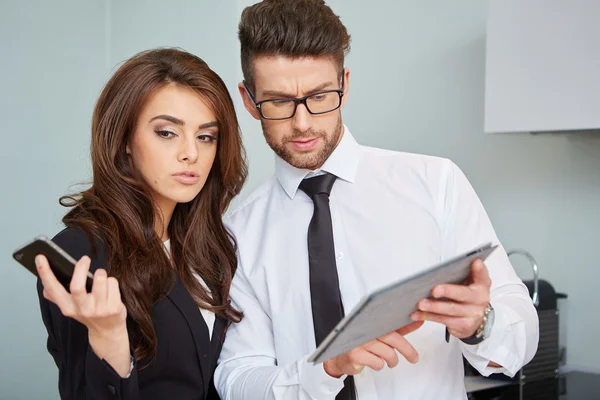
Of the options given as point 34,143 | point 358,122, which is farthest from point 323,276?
point 34,143

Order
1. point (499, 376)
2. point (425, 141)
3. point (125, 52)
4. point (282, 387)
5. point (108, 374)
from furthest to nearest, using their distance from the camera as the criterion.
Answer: point (125, 52)
point (425, 141)
point (499, 376)
point (282, 387)
point (108, 374)

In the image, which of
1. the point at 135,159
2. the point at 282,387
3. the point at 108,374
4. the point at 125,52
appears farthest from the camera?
the point at 125,52

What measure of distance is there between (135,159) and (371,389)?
777 millimetres

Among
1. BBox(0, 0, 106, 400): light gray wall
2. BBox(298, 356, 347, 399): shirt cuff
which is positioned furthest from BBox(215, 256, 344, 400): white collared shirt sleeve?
BBox(0, 0, 106, 400): light gray wall

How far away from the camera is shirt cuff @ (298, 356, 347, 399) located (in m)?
1.44

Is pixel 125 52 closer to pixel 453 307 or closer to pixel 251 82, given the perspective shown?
pixel 251 82

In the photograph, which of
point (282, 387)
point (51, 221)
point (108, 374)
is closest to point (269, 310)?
point (282, 387)

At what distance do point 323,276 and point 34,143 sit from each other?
2.35 m

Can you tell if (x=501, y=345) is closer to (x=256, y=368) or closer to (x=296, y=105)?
(x=256, y=368)

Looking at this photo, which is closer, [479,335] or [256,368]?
[479,335]

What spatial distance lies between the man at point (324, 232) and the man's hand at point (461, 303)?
0.79 feet

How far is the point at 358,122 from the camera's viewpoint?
3.25m

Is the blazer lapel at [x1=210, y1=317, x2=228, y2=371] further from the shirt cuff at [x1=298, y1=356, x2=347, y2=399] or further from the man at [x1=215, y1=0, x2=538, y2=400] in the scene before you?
the shirt cuff at [x1=298, y1=356, x2=347, y2=399]

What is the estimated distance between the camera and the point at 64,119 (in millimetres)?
3631
